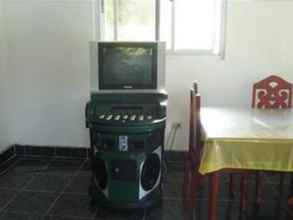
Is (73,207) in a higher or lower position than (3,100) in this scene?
lower

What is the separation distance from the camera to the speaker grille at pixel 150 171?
8.22 feet

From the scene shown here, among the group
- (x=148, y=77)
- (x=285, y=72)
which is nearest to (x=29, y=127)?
Result: (x=148, y=77)

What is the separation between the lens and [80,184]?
3062mm

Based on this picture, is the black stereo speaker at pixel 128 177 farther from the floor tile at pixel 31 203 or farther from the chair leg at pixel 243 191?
the chair leg at pixel 243 191

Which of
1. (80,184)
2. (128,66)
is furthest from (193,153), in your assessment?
(80,184)

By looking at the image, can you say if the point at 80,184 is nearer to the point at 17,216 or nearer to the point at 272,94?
the point at 17,216

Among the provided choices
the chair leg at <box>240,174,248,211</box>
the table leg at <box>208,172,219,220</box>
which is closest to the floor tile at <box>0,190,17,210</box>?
the table leg at <box>208,172,219,220</box>

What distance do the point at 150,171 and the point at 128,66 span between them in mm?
824

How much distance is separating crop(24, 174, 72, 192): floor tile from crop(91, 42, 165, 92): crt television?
0.94m

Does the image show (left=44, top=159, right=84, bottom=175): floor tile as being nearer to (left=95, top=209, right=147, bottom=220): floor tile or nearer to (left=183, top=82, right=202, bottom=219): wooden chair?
(left=95, top=209, right=147, bottom=220): floor tile

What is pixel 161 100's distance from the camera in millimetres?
2631

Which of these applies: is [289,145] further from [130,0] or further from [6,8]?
[6,8]

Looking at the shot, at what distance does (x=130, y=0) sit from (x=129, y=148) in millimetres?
1632

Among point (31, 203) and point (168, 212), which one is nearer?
point (168, 212)
